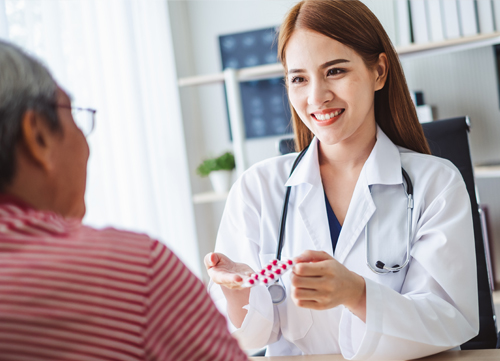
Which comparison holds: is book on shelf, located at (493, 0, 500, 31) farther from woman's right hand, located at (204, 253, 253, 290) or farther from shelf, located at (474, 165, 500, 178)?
woman's right hand, located at (204, 253, 253, 290)

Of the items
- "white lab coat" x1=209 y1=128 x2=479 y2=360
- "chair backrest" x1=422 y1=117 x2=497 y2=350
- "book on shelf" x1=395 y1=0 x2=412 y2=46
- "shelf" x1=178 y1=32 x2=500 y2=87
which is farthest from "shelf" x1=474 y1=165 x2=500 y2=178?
"white lab coat" x1=209 y1=128 x2=479 y2=360

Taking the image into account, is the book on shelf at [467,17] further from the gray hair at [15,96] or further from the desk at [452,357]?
the gray hair at [15,96]

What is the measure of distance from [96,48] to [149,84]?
471 millimetres

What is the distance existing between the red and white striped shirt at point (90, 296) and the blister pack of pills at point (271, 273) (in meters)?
0.34

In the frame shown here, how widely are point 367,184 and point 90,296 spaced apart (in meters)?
0.89

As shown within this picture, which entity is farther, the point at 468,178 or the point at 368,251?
the point at 468,178

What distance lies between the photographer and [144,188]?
2.51m

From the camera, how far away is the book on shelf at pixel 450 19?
2270 mm

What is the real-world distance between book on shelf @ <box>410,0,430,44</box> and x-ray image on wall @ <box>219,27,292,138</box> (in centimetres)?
80

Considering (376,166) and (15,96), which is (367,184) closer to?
(376,166)

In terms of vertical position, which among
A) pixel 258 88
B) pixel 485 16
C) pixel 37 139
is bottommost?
pixel 37 139

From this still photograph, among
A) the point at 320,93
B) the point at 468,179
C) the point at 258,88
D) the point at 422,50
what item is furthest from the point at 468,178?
the point at 258,88

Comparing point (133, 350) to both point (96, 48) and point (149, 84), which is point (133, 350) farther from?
point (149, 84)

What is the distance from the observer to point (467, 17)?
228cm
